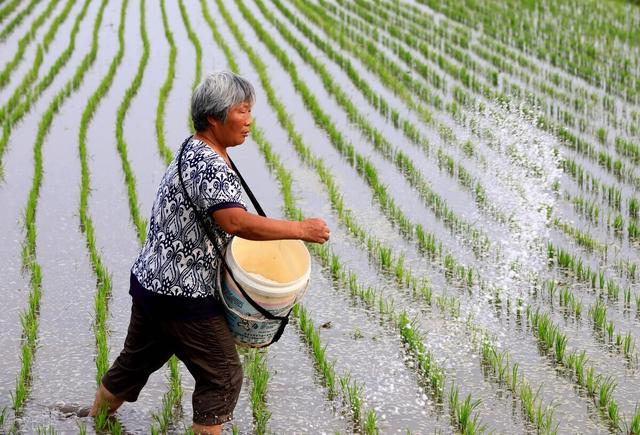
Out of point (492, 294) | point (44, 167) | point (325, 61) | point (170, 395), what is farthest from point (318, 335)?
point (325, 61)

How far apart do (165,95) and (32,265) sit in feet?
14.2

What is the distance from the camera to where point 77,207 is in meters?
5.91

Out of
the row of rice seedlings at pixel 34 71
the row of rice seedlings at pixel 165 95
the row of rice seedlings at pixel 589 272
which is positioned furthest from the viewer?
the row of rice seedlings at pixel 34 71

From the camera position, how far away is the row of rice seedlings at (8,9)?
43.0 feet

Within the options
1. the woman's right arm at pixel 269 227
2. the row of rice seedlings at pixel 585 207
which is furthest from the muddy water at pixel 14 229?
the row of rice seedlings at pixel 585 207

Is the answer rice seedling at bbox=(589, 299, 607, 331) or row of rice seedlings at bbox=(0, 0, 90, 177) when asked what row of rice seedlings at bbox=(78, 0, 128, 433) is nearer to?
row of rice seedlings at bbox=(0, 0, 90, 177)

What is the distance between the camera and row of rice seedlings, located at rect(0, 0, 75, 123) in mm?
8309

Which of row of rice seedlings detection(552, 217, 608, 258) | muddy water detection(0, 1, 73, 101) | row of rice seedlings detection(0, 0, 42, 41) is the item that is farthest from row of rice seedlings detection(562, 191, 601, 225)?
row of rice seedlings detection(0, 0, 42, 41)

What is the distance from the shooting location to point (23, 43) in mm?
11297

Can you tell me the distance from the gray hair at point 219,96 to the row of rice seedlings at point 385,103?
10.3ft

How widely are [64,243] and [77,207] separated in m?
0.66

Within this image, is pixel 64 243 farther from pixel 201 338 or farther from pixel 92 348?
pixel 201 338

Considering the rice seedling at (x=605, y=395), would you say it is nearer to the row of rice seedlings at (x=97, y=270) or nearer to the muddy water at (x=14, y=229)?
the row of rice seedlings at (x=97, y=270)

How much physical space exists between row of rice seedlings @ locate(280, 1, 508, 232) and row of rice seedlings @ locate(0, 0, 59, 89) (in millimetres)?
2856
